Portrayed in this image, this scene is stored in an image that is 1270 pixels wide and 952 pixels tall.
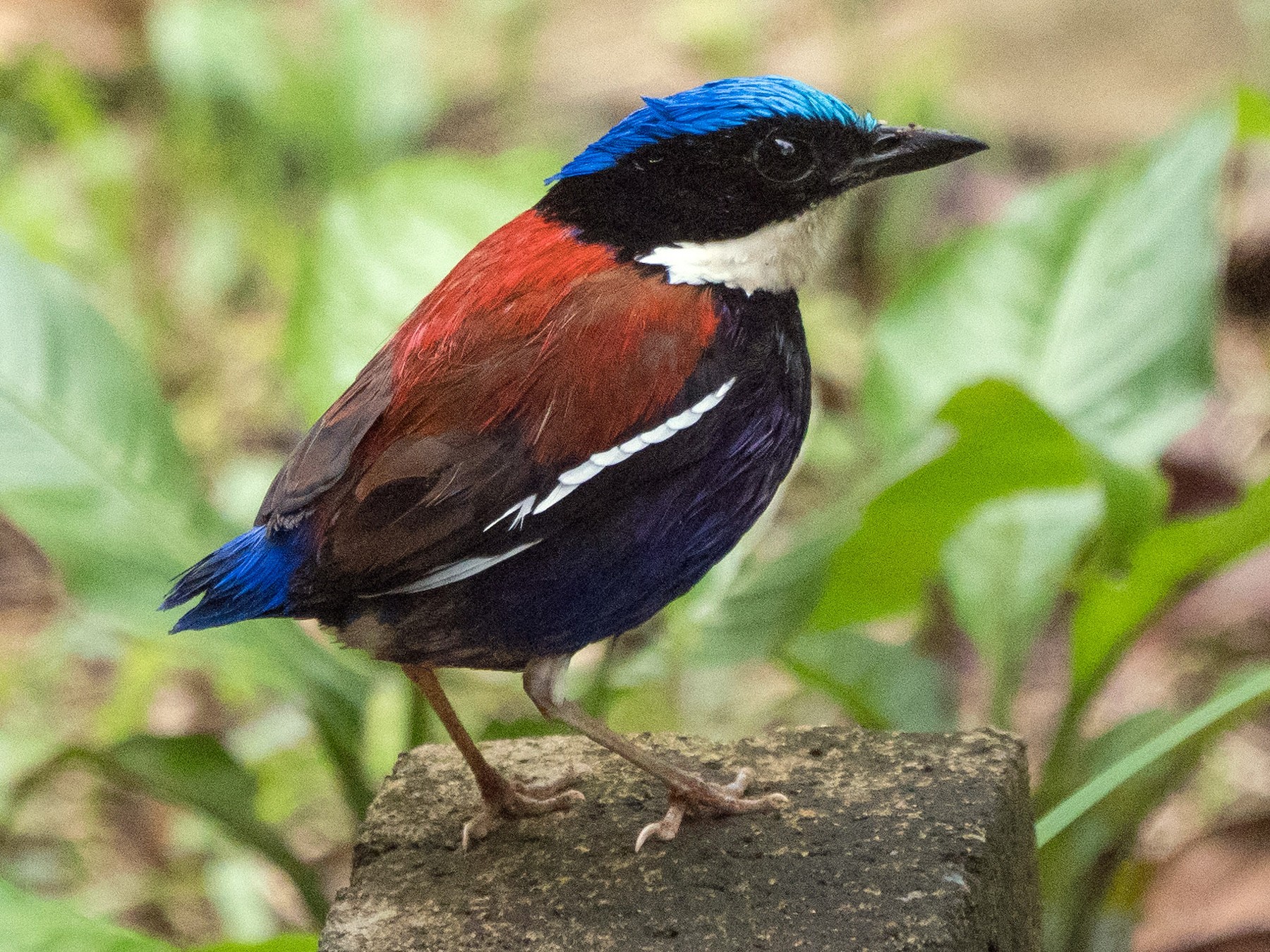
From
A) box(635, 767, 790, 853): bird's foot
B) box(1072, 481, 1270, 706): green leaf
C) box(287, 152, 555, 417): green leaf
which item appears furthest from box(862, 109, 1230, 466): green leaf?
box(635, 767, 790, 853): bird's foot

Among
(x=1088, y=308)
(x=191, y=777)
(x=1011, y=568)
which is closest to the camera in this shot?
(x=191, y=777)

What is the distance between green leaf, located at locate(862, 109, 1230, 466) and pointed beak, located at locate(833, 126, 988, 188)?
4.00 feet

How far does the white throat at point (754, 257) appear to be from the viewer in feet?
6.98

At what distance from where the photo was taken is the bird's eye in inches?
83.0

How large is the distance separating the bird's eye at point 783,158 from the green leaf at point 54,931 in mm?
1455

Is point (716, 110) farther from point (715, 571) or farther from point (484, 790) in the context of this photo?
point (715, 571)

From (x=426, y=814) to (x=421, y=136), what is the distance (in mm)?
5377

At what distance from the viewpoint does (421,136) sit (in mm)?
7359

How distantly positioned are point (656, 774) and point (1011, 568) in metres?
1.42

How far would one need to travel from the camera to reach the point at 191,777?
292cm

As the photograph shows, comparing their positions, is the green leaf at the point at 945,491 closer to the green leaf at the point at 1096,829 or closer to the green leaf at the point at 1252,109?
the green leaf at the point at 1096,829

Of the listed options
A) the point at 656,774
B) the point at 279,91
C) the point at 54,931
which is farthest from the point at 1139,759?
the point at 279,91

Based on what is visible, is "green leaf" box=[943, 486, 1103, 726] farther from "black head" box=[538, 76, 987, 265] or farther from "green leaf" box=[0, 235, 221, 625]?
"green leaf" box=[0, 235, 221, 625]

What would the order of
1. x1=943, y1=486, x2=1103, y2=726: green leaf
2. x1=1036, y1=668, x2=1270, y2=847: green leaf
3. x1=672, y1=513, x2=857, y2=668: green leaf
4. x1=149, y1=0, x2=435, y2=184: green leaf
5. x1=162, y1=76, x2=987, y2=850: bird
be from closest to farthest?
x1=162, y1=76, x2=987, y2=850: bird < x1=1036, y1=668, x2=1270, y2=847: green leaf < x1=672, y1=513, x2=857, y2=668: green leaf < x1=943, y1=486, x2=1103, y2=726: green leaf < x1=149, y1=0, x2=435, y2=184: green leaf
